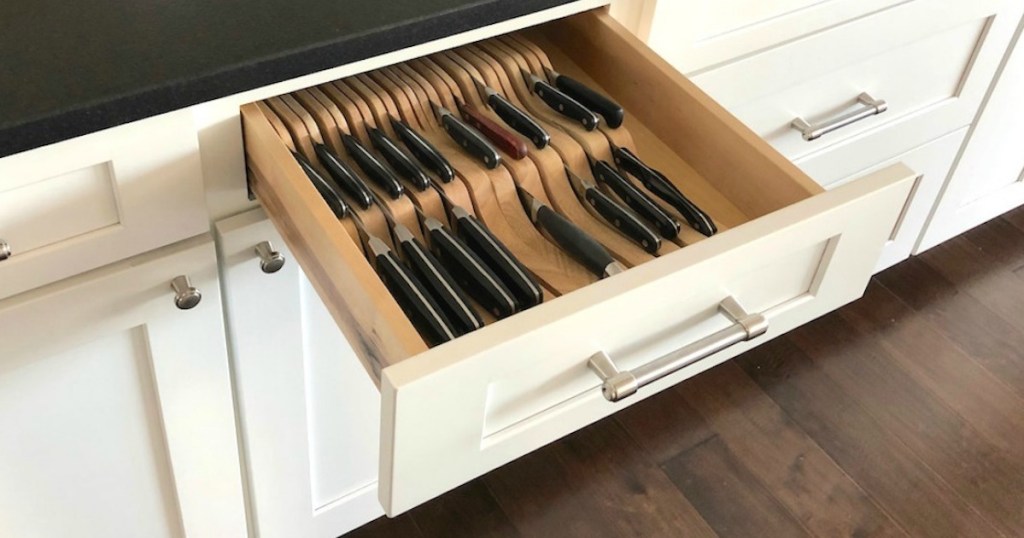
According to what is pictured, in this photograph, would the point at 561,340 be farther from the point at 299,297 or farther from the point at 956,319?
the point at 956,319

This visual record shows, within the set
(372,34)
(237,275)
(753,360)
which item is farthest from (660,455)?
(372,34)

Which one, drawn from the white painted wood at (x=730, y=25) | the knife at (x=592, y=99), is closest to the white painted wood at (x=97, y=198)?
the knife at (x=592, y=99)

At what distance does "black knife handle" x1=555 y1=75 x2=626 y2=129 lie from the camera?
0.90 metres

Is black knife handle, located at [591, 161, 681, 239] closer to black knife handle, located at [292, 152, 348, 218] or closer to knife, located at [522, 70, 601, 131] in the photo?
knife, located at [522, 70, 601, 131]

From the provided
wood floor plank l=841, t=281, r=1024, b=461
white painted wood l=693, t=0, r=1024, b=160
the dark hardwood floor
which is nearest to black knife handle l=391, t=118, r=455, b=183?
white painted wood l=693, t=0, r=1024, b=160

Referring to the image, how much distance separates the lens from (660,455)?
1.53 m

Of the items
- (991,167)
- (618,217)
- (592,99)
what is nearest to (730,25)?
(592,99)

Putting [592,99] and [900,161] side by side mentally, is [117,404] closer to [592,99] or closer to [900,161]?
[592,99]

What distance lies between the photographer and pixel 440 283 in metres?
0.73

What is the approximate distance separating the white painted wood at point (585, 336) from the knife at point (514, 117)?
8.9 inches

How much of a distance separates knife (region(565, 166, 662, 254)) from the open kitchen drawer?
0.08 metres

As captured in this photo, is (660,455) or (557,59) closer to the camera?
(557,59)

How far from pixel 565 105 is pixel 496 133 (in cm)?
8

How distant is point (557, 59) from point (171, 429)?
0.54 metres
